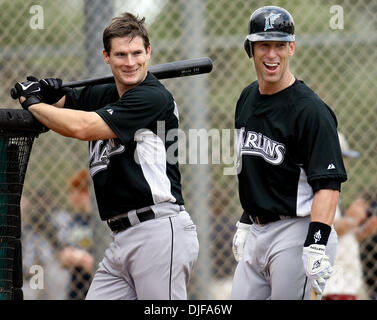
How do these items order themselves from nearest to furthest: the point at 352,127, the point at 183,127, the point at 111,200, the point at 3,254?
the point at 3,254 < the point at 111,200 < the point at 183,127 < the point at 352,127

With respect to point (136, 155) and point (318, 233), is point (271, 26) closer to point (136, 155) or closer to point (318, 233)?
point (136, 155)

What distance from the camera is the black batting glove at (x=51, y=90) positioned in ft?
12.8

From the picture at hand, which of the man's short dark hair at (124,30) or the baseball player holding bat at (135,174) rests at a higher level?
the man's short dark hair at (124,30)

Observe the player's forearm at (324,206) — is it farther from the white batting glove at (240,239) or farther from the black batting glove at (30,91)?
the black batting glove at (30,91)

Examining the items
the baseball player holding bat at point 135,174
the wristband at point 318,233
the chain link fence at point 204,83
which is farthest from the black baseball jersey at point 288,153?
the chain link fence at point 204,83

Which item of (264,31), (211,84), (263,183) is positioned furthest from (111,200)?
(211,84)

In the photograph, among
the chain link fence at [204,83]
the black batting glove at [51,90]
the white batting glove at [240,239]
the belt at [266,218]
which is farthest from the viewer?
the chain link fence at [204,83]

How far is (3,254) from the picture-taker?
3.56 metres

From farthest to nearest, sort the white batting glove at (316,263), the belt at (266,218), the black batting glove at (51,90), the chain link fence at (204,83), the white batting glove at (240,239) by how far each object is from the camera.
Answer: the chain link fence at (204,83)
the white batting glove at (240,239)
the black batting glove at (51,90)
the belt at (266,218)
the white batting glove at (316,263)

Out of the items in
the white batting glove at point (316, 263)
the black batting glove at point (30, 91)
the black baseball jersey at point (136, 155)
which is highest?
the black batting glove at point (30, 91)

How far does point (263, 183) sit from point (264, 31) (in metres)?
0.71

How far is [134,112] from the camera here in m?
3.80

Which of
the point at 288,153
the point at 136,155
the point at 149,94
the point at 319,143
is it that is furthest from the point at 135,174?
the point at 319,143

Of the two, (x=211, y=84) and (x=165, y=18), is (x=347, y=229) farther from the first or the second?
(x=165, y=18)
